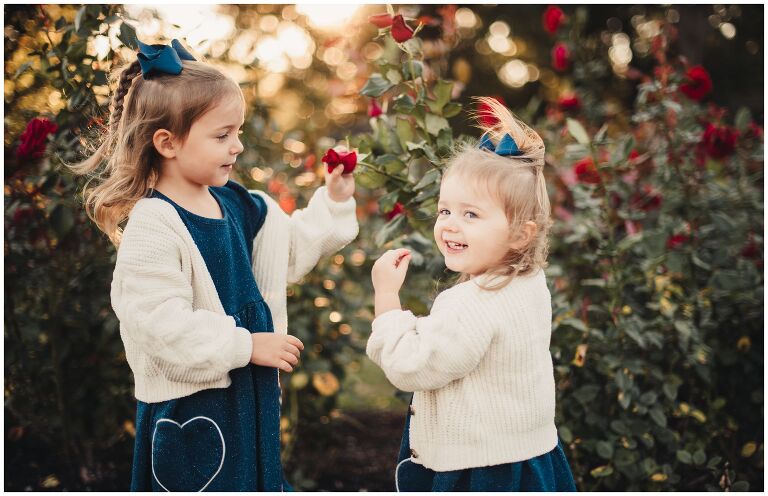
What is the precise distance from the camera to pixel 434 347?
1.51m

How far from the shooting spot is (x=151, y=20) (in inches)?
91.5

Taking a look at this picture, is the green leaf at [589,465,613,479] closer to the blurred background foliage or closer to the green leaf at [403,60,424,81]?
the blurred background foliage

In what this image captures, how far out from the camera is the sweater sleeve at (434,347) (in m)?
1.51

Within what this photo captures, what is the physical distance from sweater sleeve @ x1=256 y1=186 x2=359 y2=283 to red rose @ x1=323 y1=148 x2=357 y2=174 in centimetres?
10

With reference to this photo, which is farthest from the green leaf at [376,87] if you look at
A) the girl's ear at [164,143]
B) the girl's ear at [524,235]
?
the girl's ear at [524,235]

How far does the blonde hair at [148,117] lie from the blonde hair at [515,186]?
0.62 m

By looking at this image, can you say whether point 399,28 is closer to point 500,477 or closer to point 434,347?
point 434,347

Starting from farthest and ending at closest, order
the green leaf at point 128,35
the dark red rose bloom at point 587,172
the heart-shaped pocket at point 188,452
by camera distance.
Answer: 1. the dark red rose bloom at point 587,172
2. the green leaf at point 128,35
3. the heart-shaped pocket at point 188,452

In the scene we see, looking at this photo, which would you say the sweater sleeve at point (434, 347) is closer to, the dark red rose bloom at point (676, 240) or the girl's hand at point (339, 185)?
Result: the girl's hand at point (339, 185)

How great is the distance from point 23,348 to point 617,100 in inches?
248

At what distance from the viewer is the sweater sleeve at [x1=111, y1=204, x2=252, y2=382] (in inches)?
61.9

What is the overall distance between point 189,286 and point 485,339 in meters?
0.69

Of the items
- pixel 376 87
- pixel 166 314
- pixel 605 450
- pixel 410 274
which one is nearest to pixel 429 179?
pixel 376 87

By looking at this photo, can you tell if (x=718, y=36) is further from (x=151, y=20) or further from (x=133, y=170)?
(x=133, y=170)
